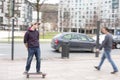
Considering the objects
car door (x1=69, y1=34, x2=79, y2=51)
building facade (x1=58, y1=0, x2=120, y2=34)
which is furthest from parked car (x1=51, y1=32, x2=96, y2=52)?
building facade (x1=58, y1=0, x2=120, y2=34)

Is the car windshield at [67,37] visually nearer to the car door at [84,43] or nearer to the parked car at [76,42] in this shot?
the parked car at [76,42]

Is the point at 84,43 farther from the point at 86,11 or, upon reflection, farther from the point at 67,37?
the point at 86,11

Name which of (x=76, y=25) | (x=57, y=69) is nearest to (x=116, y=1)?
(x=76, y=25)

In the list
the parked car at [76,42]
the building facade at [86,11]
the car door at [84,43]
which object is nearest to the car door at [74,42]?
the parked car at [76,42]

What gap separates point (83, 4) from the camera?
5743 inches

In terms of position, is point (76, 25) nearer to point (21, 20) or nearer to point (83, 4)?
point (83, 4)

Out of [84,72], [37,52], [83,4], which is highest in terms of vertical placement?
[83,4]

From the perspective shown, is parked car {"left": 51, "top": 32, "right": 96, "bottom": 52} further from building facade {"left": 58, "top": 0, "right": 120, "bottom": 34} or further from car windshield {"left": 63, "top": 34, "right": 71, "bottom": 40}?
building facade {"left": 58, "top": 0, "right": 120, "bottom": 34}

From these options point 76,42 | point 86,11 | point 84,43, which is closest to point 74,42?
point 76,42

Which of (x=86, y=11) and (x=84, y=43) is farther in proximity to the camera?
→ (x=86, y=11)

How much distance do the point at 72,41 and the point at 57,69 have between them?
35.1 ft

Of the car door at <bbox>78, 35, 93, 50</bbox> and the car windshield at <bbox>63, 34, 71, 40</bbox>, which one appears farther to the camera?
the car door at <bbox>78, 35, 93, 50</bbox>

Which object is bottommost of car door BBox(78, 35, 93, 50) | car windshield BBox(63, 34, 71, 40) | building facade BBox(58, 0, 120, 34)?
car door BBox(78, 35, 93, 50)

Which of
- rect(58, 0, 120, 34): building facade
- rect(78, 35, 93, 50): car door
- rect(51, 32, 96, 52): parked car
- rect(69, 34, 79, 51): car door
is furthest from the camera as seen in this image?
rect(58, 0, 120, 34): building facade
